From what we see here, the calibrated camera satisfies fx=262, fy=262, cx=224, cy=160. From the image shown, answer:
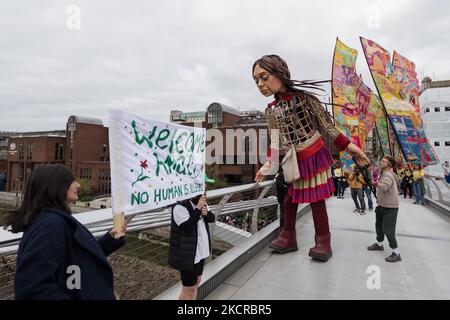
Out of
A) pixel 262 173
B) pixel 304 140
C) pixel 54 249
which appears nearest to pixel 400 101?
pixel 304 140

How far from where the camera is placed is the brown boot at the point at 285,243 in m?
3.20

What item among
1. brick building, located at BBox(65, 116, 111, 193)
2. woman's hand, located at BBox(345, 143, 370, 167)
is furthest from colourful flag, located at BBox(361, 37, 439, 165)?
brick building, located at BBox(65, 116, 111, 193)

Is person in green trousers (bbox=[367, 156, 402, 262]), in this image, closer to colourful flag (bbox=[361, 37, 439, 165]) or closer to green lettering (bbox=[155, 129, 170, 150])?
green lettering (bbox=[155, 129, 170, 150])

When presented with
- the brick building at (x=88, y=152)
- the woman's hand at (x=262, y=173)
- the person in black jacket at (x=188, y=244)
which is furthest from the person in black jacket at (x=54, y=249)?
the brick building at (x=88, y=152)

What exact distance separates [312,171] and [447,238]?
2.53m

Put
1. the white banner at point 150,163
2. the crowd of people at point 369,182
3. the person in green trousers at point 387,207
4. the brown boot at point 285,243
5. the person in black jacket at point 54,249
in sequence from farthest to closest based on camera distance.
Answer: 1. the crowd of people at point 369,182
2. the brown boot at point 285,243
3. the person in green trousers at point 387,207
4. the white banner at point 150,163
5. the person in black jacket at point 54,249

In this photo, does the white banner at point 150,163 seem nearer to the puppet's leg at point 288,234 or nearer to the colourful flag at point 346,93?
the puppet's leg at point 288,234

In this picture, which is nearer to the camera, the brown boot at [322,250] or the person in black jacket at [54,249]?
the person in black jacket at [54,249]

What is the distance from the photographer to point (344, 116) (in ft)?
32.7

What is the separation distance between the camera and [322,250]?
9.72ft

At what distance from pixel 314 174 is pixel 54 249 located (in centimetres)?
265

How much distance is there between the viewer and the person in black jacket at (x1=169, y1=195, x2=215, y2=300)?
179cm

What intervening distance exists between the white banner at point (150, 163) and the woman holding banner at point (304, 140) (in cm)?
128
